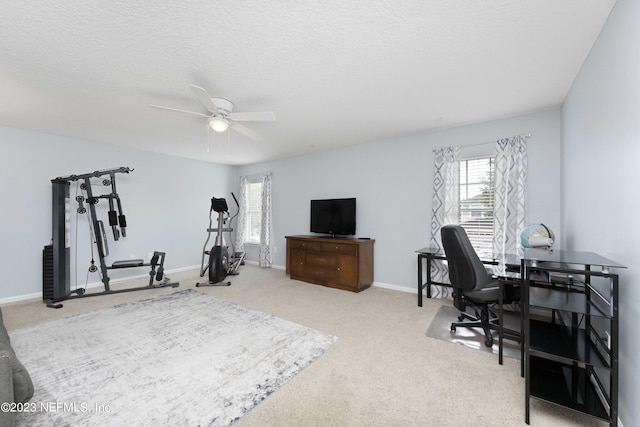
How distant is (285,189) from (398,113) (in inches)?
125

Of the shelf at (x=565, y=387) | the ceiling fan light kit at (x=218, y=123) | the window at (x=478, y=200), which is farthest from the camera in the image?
the window at (x=478, y=200)

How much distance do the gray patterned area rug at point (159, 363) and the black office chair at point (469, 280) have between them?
1344 millimetres

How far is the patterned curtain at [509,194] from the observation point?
3.10 metres

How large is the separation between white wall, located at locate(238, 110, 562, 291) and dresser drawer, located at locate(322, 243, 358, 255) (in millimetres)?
554

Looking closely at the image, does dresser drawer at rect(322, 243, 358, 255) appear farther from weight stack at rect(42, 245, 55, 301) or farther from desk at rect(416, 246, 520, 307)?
weight stack at rect(42, 245, 55, 301)

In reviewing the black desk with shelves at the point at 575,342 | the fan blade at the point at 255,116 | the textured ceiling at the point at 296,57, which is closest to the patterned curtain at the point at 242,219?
the textured ceiling at the point at 296,57

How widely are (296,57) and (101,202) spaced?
4.48 meters

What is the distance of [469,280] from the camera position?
2.34 metres

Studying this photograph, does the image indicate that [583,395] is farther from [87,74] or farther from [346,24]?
[87,74]

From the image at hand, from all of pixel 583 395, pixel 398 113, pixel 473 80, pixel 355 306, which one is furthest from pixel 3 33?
pixel 583 395

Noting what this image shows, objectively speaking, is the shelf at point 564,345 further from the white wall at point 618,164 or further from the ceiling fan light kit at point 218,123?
the ceiling fan light kit at point 218,123

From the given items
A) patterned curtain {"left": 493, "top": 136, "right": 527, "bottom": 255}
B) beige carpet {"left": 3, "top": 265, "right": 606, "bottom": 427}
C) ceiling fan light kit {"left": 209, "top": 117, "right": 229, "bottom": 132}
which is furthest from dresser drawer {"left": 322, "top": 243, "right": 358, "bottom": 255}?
ceiling fan light kit {"left": 209, "top": 117, "right": 229, "bottom": 132}

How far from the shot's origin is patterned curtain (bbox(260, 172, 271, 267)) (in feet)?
19.1

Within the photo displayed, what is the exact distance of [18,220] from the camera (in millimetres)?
3664
